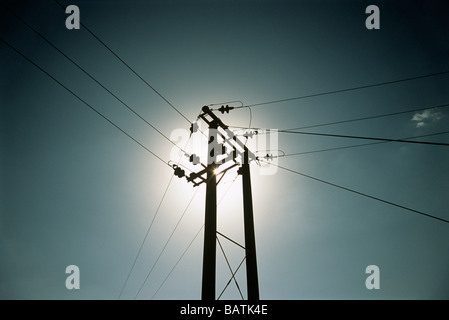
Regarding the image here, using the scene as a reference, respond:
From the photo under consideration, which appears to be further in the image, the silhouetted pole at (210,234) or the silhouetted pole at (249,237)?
the silhouetted pole at (249,237)

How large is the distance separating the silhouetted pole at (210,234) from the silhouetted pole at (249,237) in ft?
3.69

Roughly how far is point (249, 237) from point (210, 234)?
139 cm

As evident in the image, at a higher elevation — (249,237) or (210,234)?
(210,234)

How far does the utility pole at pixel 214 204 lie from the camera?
19.6ft

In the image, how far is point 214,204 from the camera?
273 inches

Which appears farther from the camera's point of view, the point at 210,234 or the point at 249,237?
the point at 249,237

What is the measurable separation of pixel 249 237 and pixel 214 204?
1539mm

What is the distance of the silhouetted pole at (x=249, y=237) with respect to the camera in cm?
629

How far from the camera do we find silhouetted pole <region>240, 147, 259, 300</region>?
6.29 metres

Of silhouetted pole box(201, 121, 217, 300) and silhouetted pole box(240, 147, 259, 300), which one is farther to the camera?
silhouetted pole box(240, 147, 259, 300)
